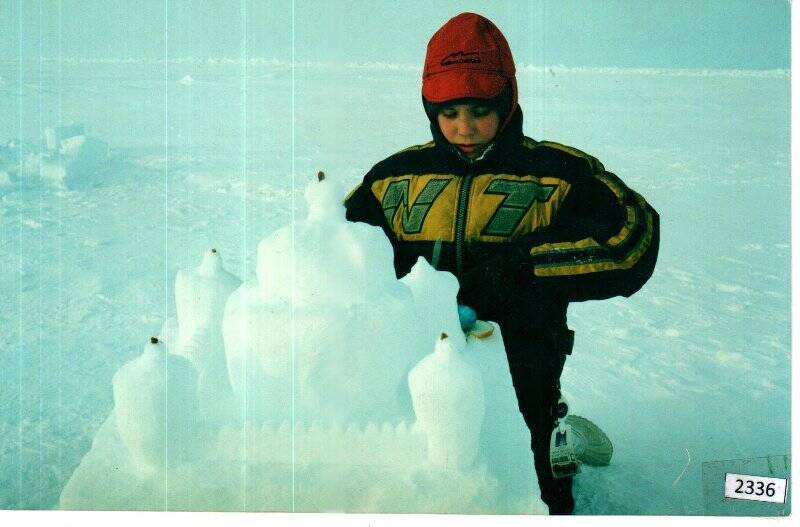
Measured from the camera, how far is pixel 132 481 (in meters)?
2.66

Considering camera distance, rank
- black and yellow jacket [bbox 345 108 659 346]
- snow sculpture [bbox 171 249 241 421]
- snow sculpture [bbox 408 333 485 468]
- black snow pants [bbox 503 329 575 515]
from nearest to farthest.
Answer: snow sculpture [bbox 408 333 485 468], snow sculpture [bbox 171 249 241 421], black and yellow jacket [bbox 345 108 659 346], black snow pants [bbox 503 329 575 515]

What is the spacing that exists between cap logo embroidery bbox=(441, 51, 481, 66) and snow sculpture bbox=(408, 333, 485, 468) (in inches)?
34.3

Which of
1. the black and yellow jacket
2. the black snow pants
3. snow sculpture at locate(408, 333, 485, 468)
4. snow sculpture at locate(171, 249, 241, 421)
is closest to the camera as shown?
snow sculpture at locate(408, 333, 485, 468)

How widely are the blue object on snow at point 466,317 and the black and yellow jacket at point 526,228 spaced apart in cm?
13

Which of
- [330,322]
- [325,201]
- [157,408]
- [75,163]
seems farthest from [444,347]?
[75,163]

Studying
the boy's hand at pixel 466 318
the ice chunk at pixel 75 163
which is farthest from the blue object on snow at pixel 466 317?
the ice chunk at pixel 75 163

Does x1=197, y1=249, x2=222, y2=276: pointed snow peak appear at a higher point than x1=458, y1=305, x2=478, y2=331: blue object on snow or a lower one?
higher

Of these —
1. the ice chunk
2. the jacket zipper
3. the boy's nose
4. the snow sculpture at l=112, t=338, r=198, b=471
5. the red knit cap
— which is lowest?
the snow sculpture at l=112, t=338, r=198, b=471

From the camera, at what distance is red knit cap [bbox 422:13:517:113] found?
2750 millimetres

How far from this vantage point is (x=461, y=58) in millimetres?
2775

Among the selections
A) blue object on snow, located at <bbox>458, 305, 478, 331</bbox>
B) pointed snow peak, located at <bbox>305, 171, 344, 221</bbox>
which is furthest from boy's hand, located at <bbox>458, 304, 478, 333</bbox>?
pointed snow peak, located at <bbox>305, 171, 344, 221</bbox>

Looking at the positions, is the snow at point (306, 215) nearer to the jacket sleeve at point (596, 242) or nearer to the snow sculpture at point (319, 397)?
the jacket sleeve at point (596, 242)

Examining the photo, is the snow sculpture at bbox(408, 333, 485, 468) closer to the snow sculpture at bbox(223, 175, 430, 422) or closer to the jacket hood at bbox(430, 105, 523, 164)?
the snow sculpture at bbox(223, 175, 430, 422)

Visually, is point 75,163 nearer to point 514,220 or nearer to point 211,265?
point 211,265
